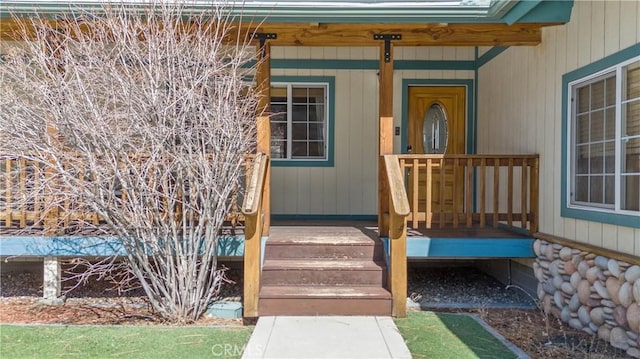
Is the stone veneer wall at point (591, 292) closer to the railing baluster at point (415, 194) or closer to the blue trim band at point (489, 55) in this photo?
the railing baluster at point (415, 194)

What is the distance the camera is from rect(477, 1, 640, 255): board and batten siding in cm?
427

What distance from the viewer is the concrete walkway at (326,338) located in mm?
3617

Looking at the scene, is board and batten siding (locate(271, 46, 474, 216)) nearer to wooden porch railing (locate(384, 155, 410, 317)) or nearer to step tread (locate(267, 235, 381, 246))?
step tread (locate(267, 235, 381, 246))

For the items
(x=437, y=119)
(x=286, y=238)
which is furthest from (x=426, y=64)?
(x=286, y=238)

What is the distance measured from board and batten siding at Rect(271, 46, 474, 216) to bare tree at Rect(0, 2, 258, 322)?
2923 millimetres

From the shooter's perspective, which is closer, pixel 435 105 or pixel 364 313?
pixel 364 313

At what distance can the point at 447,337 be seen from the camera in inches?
168

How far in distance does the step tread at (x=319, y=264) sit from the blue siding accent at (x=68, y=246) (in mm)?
497

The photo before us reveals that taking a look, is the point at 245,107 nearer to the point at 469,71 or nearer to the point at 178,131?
Result: the point at 178,131

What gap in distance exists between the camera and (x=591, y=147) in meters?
4.80

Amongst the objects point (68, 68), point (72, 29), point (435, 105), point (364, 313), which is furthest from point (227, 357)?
point (435, 105)

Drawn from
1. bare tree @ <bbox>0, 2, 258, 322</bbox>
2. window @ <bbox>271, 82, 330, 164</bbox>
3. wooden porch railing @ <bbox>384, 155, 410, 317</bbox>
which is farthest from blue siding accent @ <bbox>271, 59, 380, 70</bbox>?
wooden porch railing @ <bbox>384, 155, 410, 317</bbox>

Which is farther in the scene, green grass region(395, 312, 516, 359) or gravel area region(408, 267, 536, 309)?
gravel area region(408, 267, 536, 309)

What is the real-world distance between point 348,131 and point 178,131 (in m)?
3.89
